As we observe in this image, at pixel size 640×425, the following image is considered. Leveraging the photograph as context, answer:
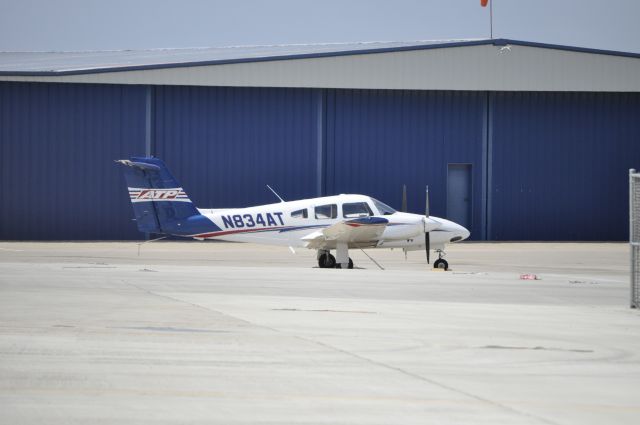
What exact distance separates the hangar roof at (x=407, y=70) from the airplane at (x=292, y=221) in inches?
489

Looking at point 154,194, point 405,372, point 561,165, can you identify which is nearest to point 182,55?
point 561,165

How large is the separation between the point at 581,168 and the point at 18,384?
120 feet

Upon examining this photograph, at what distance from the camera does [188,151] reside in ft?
130

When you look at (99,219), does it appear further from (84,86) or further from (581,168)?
(581,168)

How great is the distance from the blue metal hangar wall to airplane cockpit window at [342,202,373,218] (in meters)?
13.7

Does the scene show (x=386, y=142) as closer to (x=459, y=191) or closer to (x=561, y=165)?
(x=459, y=191)

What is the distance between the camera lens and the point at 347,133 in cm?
4066

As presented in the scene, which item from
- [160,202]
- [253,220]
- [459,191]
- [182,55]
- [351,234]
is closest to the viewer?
[351,234]

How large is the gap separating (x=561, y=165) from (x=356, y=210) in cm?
1824

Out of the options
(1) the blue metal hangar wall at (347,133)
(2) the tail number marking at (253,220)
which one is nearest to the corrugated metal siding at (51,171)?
(1) the blue metal hangar wall at (347,133)

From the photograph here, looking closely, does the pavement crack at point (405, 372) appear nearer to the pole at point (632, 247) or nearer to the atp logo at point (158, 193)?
the pole at point (632, 247)

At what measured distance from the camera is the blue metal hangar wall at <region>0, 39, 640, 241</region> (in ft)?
128

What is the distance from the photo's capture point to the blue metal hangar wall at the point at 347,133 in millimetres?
39062

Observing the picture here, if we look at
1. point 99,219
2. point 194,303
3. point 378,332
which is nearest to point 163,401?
point 378,332
